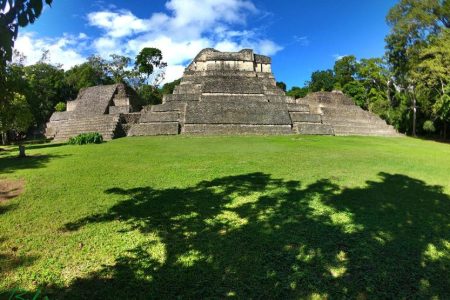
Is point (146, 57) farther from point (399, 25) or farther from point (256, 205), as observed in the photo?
point (256, 205)

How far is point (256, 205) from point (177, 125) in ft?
52.0

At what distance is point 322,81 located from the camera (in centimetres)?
6003

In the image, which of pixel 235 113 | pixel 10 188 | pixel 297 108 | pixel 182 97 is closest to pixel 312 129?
pixel 297 108

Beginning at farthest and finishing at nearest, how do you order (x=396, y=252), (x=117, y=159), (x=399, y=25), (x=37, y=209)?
(x=399, y=25), (x=117, y=159), (x=37, y=209), (x=396, y=252)

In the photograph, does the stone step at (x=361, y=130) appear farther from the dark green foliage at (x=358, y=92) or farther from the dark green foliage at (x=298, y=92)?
the dark green foliage at (x=298, y=92)

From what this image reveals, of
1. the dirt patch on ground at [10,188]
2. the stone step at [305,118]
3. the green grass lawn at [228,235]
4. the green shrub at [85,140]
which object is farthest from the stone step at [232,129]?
the dirt patch on ground at [10,188]

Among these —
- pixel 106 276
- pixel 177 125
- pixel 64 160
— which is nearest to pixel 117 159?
pixel 64 160

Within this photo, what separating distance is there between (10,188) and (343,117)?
77.0 feet

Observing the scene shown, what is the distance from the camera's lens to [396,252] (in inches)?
163

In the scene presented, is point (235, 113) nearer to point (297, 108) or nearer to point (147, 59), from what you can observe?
point (297, 108)

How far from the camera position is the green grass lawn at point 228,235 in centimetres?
348

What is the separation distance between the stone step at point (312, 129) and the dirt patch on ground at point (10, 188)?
17263 mm

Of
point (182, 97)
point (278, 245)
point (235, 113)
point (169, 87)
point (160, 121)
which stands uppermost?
point (169, 87)

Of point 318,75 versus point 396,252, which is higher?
point 318,75
